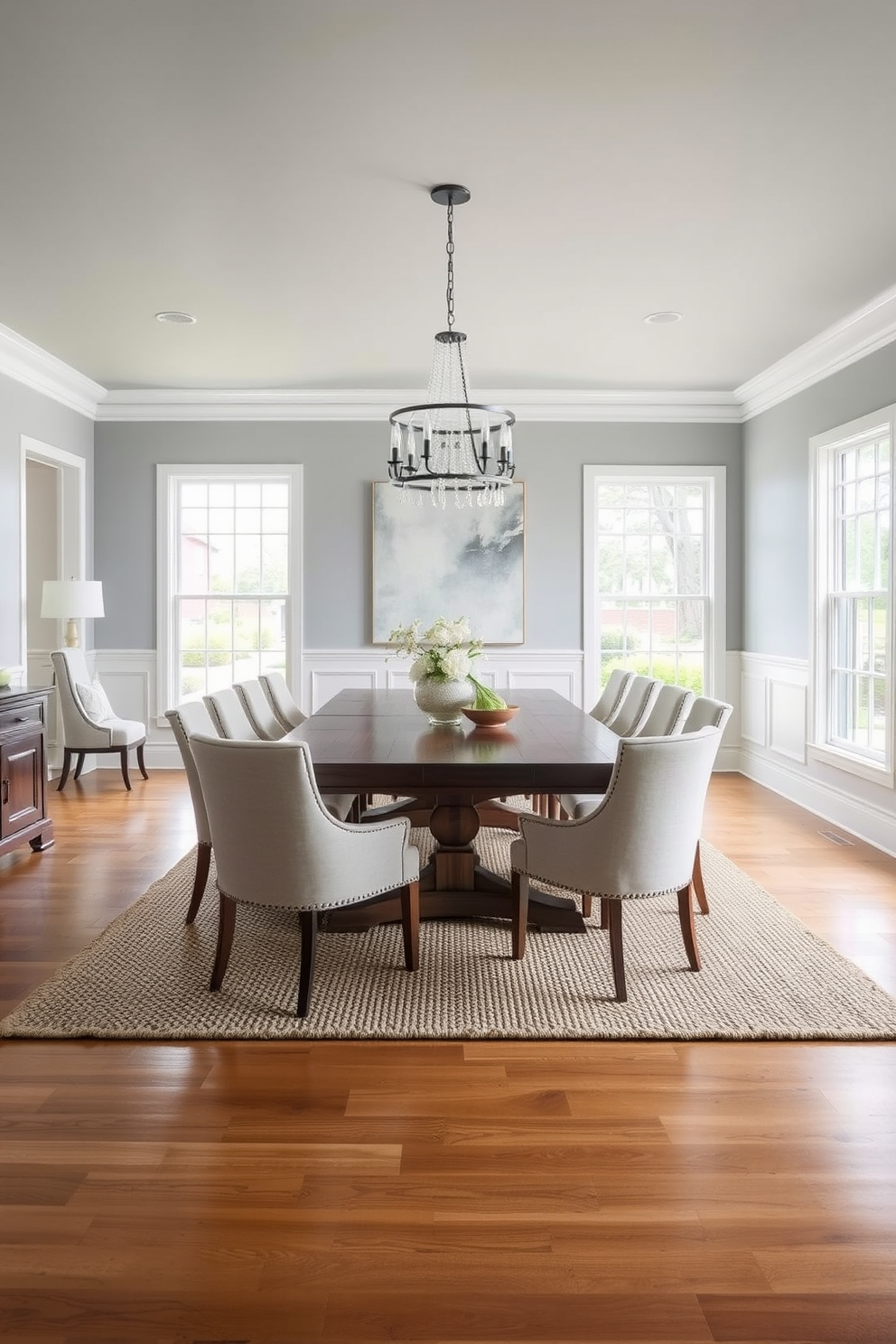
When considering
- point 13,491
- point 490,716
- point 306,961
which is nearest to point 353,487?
point 13,491

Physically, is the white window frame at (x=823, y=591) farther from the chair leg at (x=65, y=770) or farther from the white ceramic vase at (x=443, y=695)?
the chair leg at (x=65, y=770)

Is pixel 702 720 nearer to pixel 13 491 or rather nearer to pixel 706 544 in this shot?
pixel 706 544

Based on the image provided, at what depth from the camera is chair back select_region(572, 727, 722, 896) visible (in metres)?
2.78

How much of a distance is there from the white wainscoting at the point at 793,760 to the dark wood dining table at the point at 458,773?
180 cm

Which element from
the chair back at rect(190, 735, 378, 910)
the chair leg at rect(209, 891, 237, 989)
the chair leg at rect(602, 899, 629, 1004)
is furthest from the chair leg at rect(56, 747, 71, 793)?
the chair leg at rect(602, 899, 629, 1004)

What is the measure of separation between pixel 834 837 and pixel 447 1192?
376 centimetres

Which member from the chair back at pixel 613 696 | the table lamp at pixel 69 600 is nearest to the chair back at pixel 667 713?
the chair back at pixel 613 696

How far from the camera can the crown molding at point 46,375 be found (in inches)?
216

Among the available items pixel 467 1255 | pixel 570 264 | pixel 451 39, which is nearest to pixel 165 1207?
pixel 467 1255

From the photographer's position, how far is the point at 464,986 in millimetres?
2975

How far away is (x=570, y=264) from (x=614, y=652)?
333 cm

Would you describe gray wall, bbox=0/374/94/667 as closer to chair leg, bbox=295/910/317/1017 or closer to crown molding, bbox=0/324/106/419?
crown molding, bbox=0/324/106/419

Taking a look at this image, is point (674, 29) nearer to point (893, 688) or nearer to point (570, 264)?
point (570, 264)

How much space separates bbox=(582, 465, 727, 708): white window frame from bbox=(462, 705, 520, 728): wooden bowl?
3.15 meters
